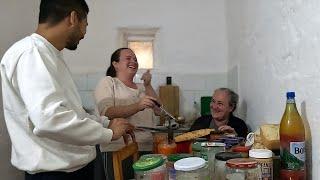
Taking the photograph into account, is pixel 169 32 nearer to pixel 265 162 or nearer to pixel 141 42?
pixel 141 42

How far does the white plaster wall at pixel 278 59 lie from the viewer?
41.8 inches

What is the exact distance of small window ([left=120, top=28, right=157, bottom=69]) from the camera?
2.94 metres

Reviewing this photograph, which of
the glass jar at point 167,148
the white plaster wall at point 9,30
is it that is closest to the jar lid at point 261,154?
the glass jar at point 167,148

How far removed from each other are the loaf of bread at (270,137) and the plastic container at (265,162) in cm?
15

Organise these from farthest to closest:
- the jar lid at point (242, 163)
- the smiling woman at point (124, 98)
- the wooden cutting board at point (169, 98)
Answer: the wooden cutting board at point (169, 98), the smiling woman at point (124, 98), the jar lid at point (242, 163)

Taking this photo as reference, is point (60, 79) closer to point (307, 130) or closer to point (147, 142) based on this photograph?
point (307, 130)

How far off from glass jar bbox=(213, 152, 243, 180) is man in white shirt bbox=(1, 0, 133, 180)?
0.38 metres

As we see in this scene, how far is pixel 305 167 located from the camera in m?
1.05

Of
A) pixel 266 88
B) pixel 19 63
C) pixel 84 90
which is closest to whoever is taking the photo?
pixel 19 63

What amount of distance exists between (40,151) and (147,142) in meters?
0.95

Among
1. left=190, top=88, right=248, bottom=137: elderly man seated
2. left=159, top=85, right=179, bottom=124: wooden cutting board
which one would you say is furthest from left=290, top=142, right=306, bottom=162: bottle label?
left=159, top=85, right=179, bottom=124: wooden cutting board

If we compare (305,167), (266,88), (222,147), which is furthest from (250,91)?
(305,167)

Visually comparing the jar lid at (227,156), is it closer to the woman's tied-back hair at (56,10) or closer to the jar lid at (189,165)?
the jar lid at (189,165)

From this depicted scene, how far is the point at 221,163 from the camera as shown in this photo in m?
1.09
